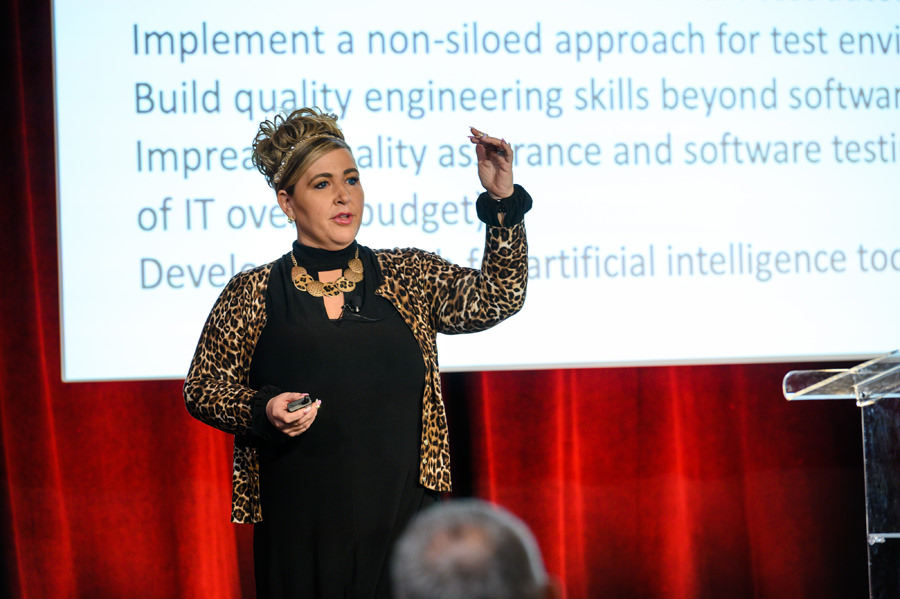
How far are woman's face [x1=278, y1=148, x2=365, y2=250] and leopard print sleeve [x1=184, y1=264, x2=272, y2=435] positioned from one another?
129mm

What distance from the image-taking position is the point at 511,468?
329 cm

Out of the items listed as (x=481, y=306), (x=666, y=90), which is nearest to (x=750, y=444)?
(x=666, y=90)

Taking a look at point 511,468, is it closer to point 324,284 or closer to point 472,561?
point 324,284

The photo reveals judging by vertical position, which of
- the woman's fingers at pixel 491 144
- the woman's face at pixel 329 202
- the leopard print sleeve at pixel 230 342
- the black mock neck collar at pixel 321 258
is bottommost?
the leopard print sleeve at pixel 230 342

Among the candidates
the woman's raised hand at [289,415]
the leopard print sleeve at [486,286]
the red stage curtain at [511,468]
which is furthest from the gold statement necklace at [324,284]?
the red stage curtain at [511,468]

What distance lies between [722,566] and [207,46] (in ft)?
8.07

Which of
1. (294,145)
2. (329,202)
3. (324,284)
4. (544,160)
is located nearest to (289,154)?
(294,145)

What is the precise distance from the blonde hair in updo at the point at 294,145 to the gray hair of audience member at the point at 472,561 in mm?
1263

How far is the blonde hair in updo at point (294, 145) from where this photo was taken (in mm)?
1823

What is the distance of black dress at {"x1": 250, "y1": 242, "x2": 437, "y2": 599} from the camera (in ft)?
5.60

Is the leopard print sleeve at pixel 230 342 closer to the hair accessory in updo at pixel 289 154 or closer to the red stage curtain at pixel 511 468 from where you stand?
the hair accessory in updo at pixel 289 154

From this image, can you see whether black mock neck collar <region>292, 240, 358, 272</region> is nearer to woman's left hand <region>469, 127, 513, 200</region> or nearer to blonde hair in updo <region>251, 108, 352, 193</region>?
blonde hair in updo <region>251, 108, 352, 193</region>

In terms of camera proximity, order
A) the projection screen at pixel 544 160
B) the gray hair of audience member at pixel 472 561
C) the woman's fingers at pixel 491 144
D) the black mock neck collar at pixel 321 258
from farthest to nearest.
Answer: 1. the projection screen at pixel 544 160
2. the black mock neck collar at pixel 321 258
3. the woman's fingers at pixel 491 144
4. the gray hair of audience member at pixel 472 561

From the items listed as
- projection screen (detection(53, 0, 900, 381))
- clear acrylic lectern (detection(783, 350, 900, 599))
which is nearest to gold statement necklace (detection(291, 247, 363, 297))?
clear acrylic lectern (detection(783, 350, 900, 599))
